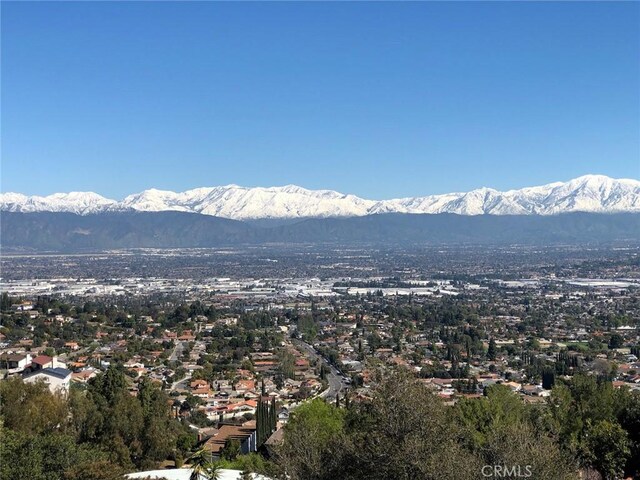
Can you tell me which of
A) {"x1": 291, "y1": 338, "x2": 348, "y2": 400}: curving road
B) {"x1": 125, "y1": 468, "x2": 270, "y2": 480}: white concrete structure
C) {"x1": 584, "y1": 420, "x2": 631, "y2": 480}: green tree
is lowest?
{"x1": 291, "y1": 338, "x2": 348, "y2": 400}: curving road

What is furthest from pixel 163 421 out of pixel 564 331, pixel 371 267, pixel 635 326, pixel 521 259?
pixel 521 259

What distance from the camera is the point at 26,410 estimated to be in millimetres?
17422

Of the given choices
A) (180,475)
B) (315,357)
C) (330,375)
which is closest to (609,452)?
(180,475)

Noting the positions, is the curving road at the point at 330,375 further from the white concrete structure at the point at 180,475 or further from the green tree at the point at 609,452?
the green tree at the point at 609,452

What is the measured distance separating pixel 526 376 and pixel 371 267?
88505 mm

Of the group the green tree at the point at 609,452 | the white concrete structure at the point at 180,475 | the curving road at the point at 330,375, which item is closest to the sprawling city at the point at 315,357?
the green tree at the point at 609,452

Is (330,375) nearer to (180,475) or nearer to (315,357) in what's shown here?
(315,357)

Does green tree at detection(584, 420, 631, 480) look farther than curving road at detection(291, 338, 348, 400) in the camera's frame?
No

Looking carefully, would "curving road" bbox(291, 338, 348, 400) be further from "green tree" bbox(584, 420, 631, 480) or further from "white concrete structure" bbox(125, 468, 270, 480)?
"green tree" bbox(584, 420, 631, 480)

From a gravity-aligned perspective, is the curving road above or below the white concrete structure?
below

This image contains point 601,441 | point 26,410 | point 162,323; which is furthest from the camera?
point 162,323

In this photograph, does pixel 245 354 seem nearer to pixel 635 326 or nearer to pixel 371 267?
pixel 635 326

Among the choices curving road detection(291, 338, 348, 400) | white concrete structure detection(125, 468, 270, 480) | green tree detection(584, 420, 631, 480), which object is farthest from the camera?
curving road detection(291, 338, 348, 400)

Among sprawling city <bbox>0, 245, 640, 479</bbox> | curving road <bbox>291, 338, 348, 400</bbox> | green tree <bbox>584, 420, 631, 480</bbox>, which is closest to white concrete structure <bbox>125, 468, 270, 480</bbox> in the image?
sprawling city <bbox>0, 245, 640, 479</bbox>
